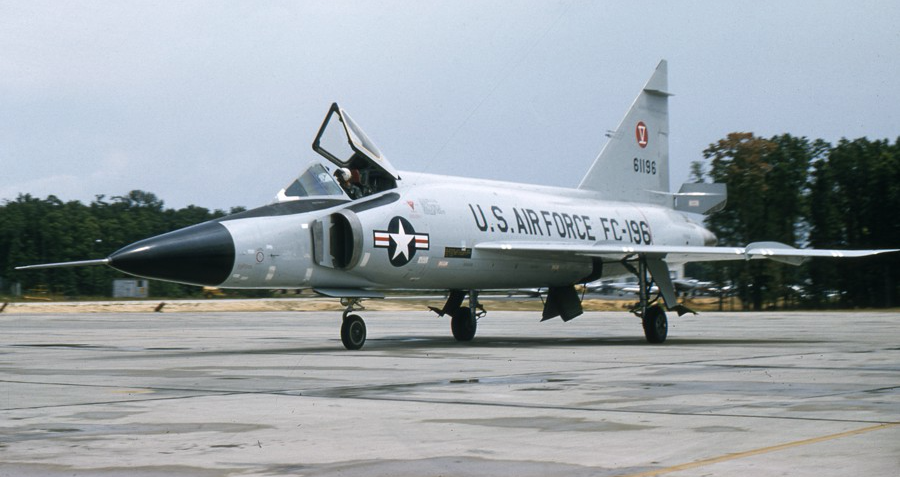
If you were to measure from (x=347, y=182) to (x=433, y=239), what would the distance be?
172 cm

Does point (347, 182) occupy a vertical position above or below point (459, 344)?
above

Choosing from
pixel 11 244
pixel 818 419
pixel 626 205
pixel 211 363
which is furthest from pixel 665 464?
pixel 11 244

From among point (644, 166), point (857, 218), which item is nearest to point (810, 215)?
point (857, 218)

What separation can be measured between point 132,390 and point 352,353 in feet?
19.0

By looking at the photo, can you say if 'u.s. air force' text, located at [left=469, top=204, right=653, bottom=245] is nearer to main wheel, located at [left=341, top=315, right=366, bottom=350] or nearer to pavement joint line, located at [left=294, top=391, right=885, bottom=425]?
main wheel, located at [left=341, top=315, right=366, bottom=350]

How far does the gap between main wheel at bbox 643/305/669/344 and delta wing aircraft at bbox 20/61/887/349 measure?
0.08ft

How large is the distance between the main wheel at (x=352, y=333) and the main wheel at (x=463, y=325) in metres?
4.32

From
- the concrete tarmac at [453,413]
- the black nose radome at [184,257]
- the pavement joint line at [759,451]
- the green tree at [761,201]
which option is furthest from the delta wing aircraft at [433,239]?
the green tree at [761,201]

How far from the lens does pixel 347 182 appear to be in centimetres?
1716

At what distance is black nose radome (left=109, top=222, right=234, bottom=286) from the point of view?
46.0ft

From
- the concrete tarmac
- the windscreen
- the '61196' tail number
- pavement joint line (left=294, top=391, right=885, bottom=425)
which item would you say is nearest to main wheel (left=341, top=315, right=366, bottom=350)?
the concrete tarmac

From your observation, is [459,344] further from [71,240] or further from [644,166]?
[71,240]

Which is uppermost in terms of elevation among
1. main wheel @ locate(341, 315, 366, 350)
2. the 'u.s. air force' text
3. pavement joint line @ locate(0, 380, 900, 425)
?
the 'u.s. air force' text

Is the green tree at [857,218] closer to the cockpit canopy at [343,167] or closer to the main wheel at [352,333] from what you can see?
the cockpit canopy at [343,167]
